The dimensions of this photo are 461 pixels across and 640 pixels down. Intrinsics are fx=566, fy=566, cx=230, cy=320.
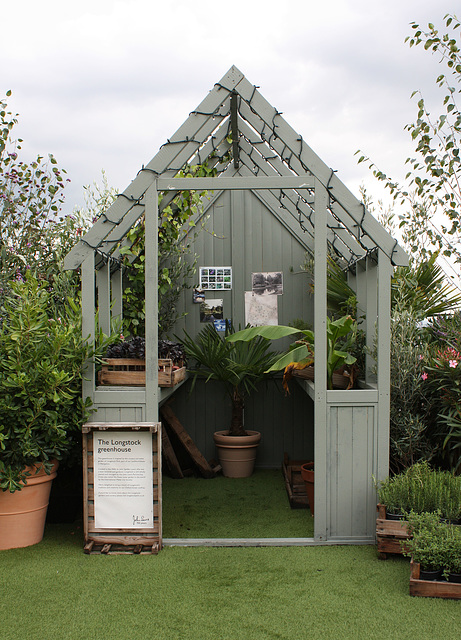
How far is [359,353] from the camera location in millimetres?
5094

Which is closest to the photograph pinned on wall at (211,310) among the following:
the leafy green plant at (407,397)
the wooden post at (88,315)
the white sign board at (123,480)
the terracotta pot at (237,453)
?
the terracotta pot at (237,453)

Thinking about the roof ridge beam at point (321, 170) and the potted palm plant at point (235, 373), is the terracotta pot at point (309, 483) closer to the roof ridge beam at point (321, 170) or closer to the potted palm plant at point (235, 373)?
the potted palm plant at point (235, 373)

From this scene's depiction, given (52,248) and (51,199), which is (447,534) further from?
(51,199)

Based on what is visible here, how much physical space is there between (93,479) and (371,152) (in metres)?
4.44

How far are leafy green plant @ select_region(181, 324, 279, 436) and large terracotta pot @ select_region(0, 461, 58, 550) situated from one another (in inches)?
81.0

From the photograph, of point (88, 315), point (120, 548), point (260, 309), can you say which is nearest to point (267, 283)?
point (260, 309)

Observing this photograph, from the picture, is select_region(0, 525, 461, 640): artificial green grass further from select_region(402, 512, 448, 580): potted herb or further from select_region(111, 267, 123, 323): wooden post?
select_region(111, 267, 123, 323): wooden post

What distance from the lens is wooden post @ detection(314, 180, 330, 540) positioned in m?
4.02

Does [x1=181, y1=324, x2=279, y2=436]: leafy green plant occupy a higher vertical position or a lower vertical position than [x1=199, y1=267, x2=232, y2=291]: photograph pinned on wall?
lower

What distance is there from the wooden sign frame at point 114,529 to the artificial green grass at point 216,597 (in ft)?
0.45

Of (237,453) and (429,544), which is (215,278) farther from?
(429,544)

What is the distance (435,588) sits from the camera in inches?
125

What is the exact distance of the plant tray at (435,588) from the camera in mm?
3158

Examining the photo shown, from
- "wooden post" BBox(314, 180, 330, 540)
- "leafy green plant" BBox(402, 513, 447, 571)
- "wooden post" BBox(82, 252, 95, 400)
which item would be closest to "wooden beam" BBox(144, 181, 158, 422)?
"wooden post" BBox(82, 252, 95, 400)
